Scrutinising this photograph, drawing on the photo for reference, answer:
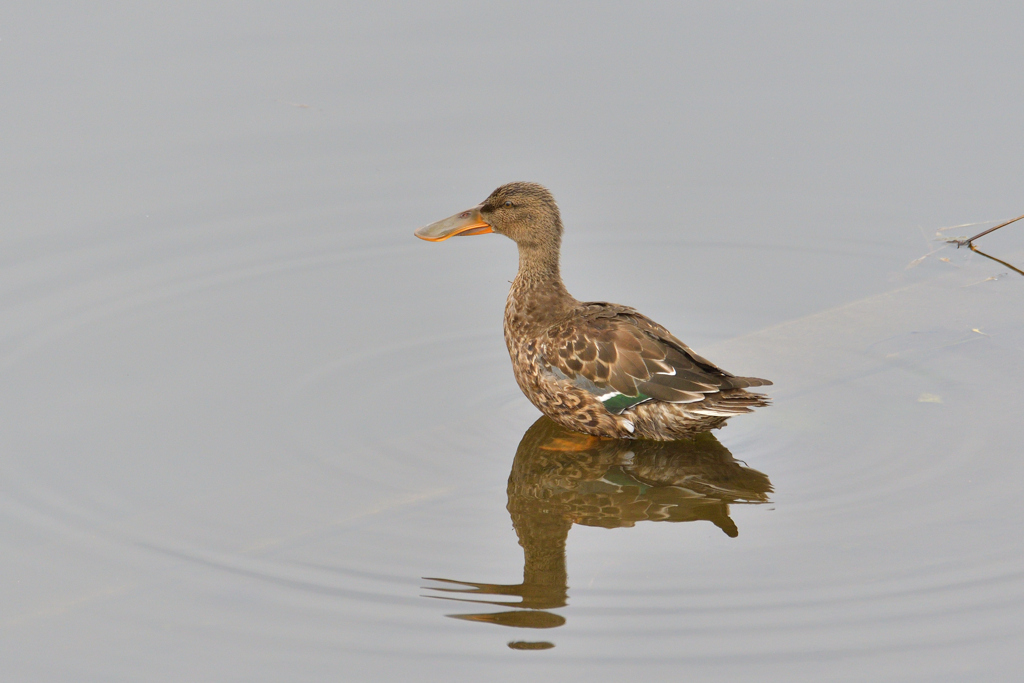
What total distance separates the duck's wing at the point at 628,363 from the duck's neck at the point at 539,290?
0.92 feet

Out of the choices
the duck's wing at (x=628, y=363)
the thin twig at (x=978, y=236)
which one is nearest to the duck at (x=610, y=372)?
the duck's wing at (x=628, y=363)

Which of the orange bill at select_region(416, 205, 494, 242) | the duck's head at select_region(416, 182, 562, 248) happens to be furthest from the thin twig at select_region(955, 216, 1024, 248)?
the orange bill at select_region(416, 205, 494, 242)

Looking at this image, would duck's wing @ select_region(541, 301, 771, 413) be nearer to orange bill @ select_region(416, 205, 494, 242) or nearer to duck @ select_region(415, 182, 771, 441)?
duck @ select_region(415, 182, 771, 441)

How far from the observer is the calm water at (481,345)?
5730mm

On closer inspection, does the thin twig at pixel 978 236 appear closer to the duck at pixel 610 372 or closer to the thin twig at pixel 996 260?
the thin twig at pixel 996 260

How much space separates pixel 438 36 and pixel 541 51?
0.99m

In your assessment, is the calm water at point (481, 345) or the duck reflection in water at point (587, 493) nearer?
the calm water at point (481, 345)

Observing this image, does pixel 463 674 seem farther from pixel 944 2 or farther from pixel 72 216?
pixel 944 2

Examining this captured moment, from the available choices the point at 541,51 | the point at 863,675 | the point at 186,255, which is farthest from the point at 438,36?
the point at 863,675

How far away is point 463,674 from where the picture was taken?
542 cm

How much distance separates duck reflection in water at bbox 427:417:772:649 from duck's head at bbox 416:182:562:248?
48.3 inches

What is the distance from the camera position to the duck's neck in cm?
785

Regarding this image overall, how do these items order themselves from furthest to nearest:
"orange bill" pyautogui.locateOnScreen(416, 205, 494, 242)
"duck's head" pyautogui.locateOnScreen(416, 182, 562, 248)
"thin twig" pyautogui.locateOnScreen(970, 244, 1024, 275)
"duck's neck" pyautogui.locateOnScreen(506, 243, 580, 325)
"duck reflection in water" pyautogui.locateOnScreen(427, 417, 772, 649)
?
"thin twig" pyautogui.locateOnScreen(970, 244, 1024, 275)
"orange bill" pyautogui.locateOnScreen(416, 205, 494, 242)
"duck's head" pyautogui.locateOnScreen(416, 182, 562, 248)
"duck's neck" pyautogui.locateOnScreen(506, 243, 580, 325)
"duck reflection in water" pyautogui.locateOnScreen(427, 417, 772, 649)

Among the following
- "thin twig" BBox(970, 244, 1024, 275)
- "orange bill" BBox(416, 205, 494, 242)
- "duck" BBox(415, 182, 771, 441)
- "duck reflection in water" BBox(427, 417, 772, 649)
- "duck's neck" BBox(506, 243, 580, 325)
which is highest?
"thin twig" BBox(970, 244, 1024, 275)
